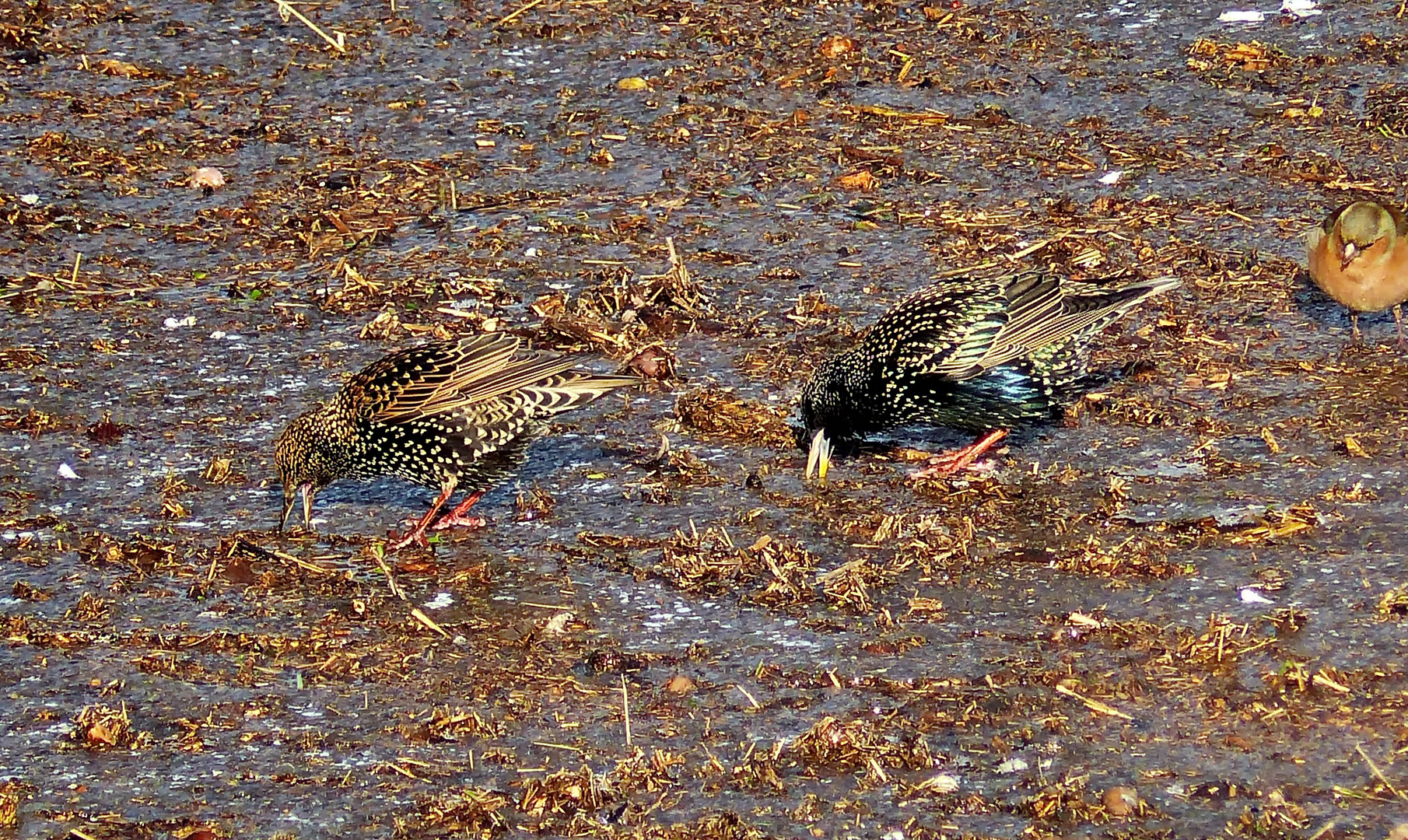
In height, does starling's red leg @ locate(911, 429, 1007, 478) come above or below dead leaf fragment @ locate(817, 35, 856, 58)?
below

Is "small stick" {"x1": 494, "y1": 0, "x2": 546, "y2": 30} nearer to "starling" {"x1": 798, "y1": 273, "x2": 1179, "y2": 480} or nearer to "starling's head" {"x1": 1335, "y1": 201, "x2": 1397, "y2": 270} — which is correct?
"starling" {"x1": 798, "y1": 273, "x2": 1179, "y2": 480}

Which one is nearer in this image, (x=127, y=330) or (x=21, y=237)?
(x=127, y=330)

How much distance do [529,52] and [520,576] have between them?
4968 millimetres

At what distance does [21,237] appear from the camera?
8320 mm

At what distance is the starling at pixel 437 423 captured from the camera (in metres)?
6.17

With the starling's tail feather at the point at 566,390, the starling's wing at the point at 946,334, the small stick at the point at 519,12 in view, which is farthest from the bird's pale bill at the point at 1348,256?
the small stick at the point at 519,12

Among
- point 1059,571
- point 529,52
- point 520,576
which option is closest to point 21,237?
point 529,52

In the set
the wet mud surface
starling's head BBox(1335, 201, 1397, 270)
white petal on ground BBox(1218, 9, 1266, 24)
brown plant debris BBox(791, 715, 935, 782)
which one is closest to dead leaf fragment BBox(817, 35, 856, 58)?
the wet mud surface

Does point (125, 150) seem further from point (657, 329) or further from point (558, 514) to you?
point (558, 514)

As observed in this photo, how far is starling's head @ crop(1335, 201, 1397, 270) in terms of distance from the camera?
23.2ft

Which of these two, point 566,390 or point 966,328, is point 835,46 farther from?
point 566,390

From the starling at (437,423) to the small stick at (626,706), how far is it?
124 cm

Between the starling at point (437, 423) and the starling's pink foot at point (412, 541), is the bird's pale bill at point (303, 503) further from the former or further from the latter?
the starling's pink foot at point (412, 541)

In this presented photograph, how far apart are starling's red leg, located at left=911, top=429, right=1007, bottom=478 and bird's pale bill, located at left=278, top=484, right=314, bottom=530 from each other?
Result: 7.32 ft
